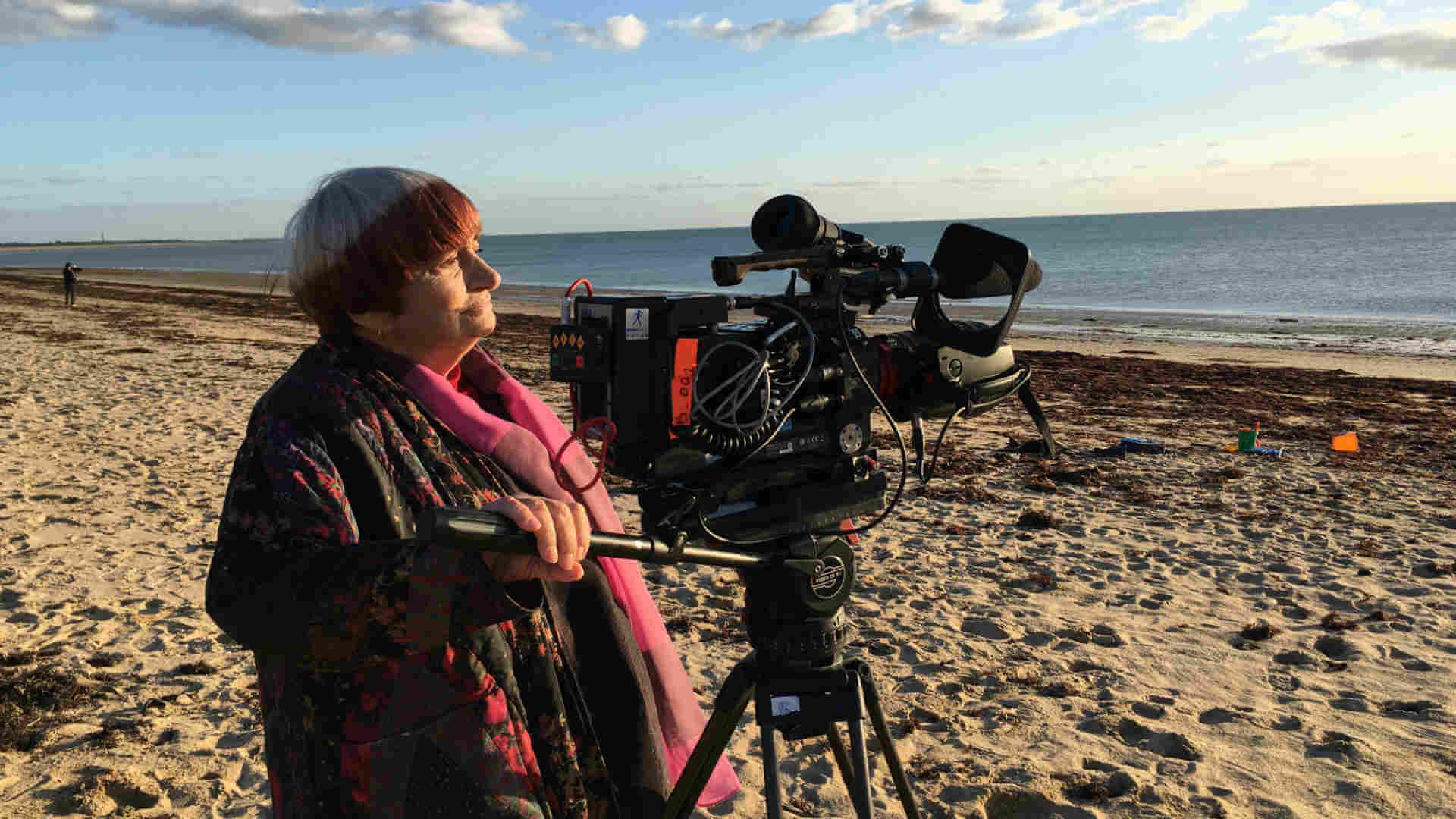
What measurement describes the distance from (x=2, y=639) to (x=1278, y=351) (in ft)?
63.6

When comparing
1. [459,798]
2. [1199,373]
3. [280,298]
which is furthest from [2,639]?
[280,298]

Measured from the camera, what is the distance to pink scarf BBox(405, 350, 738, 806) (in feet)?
4.53

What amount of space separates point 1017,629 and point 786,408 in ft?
10.2

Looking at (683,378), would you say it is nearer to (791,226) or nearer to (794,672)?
(791,226)

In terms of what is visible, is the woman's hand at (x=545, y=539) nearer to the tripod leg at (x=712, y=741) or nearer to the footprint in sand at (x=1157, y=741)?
the tripod leg at (x=712, y=741)

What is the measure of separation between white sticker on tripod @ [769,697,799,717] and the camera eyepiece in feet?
2.96

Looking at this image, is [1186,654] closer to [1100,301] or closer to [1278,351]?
[1278,351]

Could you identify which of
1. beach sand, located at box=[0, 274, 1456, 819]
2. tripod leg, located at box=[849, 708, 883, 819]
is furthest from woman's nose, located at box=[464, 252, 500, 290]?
beach sand, located at box=[0, 274, 1456, 819]

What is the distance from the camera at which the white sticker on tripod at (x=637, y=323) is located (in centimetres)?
151

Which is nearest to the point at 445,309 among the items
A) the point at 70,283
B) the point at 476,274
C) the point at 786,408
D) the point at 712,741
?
the point at 476,274

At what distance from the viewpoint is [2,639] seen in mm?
3859

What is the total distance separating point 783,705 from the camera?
6.08 ft

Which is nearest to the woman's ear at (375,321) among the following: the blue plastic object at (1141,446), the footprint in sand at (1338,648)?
the footprint in sand at (1338,648)

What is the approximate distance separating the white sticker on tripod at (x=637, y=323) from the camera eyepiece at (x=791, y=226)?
0.42 m
